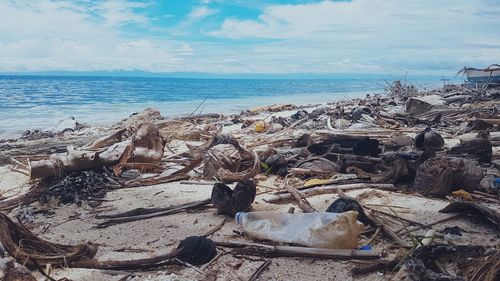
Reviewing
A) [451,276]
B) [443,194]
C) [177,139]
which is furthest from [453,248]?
[177,139]

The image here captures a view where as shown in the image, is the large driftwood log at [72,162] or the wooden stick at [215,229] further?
the large driftwood log at [72,162]

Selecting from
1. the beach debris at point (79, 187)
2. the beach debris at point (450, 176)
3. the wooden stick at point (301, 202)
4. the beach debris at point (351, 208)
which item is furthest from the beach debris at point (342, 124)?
the beach debris at point (351, 208)

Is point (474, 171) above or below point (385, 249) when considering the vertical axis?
above

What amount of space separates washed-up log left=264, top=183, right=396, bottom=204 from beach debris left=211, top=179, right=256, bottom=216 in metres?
0.51

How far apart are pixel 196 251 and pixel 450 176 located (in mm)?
2883

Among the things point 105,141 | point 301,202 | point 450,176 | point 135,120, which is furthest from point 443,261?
point 135,120

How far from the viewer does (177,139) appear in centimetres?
922

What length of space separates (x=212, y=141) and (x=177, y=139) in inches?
84.3

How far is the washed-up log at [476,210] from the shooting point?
→ 11.0 feet

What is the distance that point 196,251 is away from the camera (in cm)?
304

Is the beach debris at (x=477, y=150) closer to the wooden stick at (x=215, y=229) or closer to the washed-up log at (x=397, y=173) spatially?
the washed-up log at (x=397, y=173)

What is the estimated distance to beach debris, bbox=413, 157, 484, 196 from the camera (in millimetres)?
4348

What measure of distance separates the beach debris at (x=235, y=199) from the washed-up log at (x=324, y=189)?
0.51 m

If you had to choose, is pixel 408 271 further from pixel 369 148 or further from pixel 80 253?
pixel 369 148
